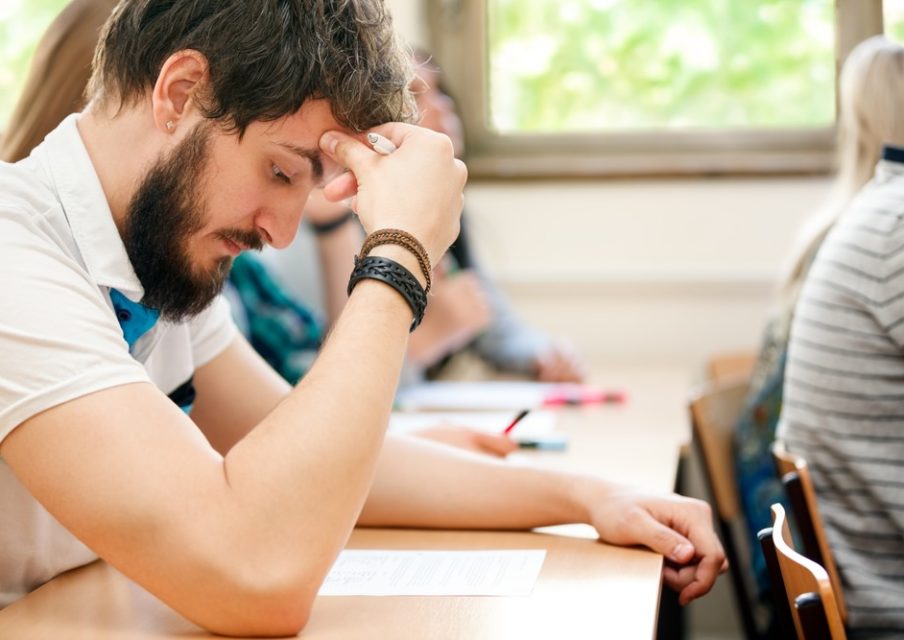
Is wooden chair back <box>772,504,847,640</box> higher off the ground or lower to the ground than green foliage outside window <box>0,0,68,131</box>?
lower

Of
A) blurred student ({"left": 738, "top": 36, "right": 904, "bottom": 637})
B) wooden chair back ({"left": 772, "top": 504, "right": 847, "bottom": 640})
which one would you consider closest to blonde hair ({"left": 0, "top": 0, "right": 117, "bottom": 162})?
wooden chair back ({"left": 772, "top": 504, "right": 847, "bottom": 640})

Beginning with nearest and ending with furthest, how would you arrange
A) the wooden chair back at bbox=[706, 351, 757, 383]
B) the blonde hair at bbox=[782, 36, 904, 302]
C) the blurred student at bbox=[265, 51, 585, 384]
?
the blonde hair at bbox=[782, 36, 904, 302], the blurred student at bbox=[265, 51, 585, 384], the wooden chair back at bbox=[706, 351, 757, 383]

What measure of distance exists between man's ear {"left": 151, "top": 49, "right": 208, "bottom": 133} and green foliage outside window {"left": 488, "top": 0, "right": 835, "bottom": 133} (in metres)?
2.26

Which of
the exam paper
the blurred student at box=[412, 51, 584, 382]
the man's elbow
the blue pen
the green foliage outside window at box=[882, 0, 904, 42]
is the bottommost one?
the blurred student at box=[412, 51, 584, 382]

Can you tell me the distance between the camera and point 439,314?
8.93 ft

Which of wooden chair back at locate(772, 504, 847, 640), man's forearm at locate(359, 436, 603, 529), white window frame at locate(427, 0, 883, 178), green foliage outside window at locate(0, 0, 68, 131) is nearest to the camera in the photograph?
wooden chair back at locate(772, 504, 847, 640)

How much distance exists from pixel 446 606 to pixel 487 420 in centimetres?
111

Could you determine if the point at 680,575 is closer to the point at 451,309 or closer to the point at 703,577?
the point at 703,577

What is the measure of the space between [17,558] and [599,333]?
2203 mm

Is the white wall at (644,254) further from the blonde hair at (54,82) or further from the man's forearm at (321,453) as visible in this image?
the man's forearm at (321,453)

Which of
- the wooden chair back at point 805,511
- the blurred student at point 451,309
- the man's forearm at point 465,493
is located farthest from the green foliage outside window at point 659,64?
the man's forearm at point 465,493

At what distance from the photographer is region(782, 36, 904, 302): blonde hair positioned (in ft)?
6.77

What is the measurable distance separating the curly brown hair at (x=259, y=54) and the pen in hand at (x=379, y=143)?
0.6 inches

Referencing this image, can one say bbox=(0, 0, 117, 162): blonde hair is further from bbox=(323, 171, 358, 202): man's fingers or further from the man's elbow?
the man's elbow
